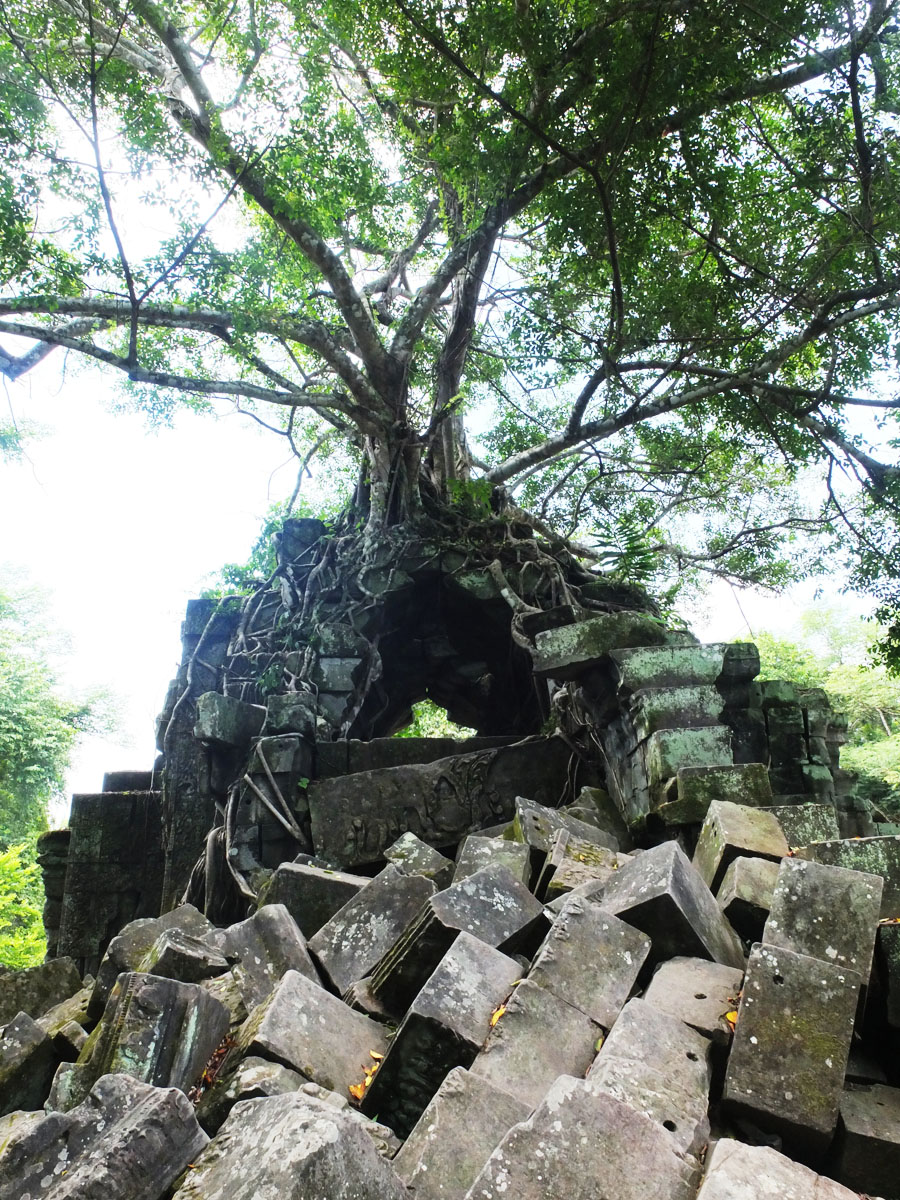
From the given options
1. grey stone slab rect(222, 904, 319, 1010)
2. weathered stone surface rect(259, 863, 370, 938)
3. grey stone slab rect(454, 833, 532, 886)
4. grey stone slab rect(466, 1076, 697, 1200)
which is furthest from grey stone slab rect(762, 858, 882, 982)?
weathered stone surface rect(259, 863, 370, 938)

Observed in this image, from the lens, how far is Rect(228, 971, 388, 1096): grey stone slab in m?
2.35

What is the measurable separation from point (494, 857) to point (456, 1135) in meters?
1.66

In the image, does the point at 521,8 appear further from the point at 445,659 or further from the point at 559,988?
the point at 559,988

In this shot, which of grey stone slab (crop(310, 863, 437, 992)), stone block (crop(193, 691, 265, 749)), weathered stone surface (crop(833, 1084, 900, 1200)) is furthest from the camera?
stone block (crop(193, 691, 265, 749))

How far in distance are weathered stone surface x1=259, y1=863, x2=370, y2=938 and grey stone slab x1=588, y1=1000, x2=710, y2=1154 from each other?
6.01 ft

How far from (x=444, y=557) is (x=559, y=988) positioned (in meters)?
4.61

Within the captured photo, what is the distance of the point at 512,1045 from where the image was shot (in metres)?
2.29

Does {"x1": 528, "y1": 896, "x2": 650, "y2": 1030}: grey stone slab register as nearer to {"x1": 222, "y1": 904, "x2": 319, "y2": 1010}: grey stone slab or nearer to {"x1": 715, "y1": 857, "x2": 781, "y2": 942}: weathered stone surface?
{"x1": 715, "y1": 857, "x2": 781, "y2": 942}: weathered stone surface

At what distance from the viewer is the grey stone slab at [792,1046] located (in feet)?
6.55

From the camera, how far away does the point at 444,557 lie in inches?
266

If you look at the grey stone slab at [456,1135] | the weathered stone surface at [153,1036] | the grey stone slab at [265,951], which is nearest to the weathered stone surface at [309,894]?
the grey stone slab at [265,951]

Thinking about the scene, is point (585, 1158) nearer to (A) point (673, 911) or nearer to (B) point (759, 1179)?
(B) point (759, 1179)

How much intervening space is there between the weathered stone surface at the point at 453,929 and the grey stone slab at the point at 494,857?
39cm

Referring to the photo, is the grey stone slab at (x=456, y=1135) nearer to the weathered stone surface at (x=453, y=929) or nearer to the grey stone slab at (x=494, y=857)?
the weathered stone surface at (x=453, y=929)
